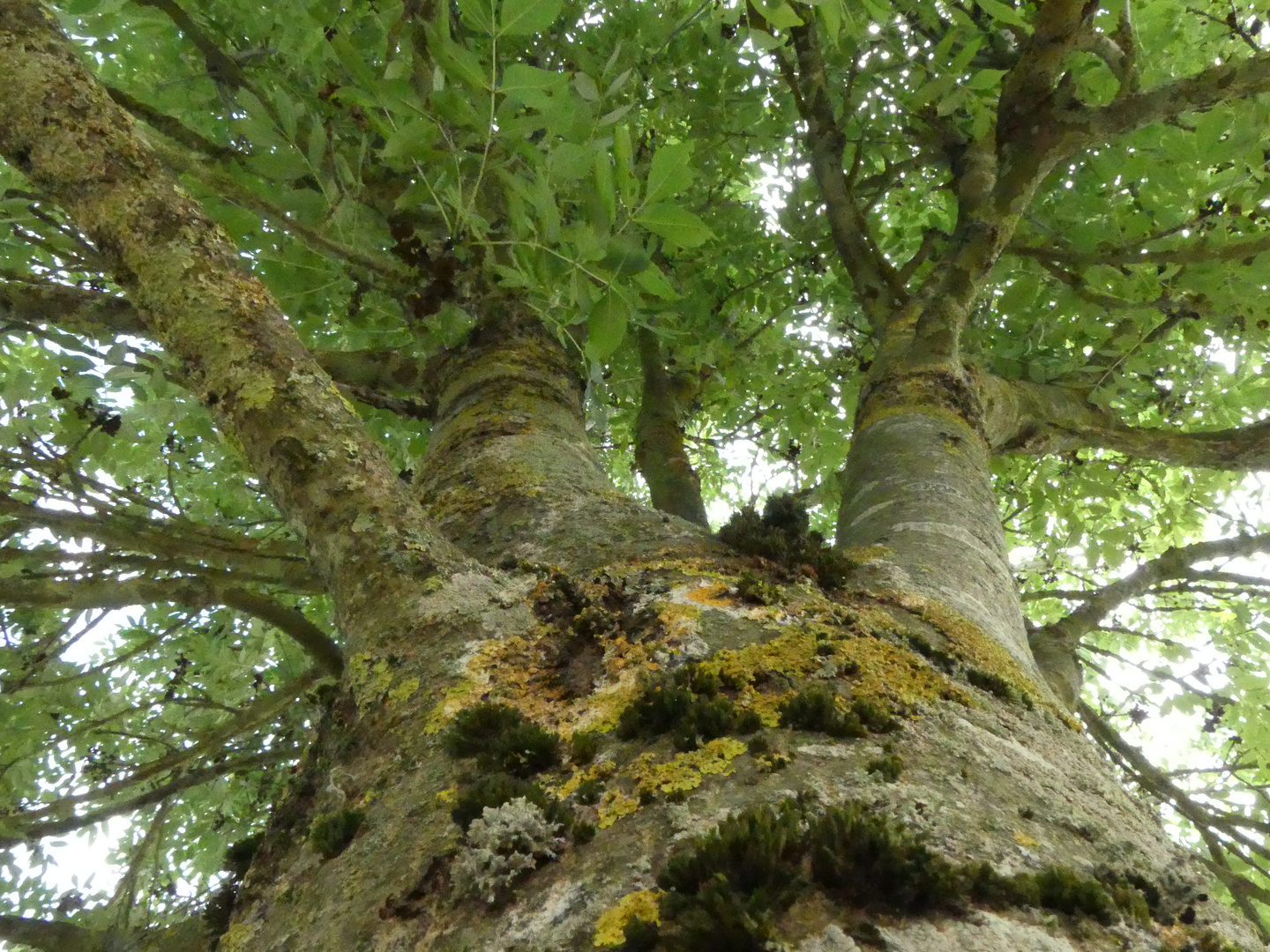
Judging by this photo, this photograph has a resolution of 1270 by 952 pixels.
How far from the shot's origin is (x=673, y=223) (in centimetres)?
178

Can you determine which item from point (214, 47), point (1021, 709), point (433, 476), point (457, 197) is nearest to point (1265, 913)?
point (1021, 709)

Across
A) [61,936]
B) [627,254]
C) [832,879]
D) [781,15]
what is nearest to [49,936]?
[61,936]

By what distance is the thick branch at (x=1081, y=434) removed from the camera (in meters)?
3.10

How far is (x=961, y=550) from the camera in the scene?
6.55ft

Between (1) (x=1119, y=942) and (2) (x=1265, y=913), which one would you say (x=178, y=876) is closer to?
(1) (x=1119, y=942)

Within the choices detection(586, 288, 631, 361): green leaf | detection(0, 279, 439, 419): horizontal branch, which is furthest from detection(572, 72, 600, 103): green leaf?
detection(0, 279, 439, 419): horizontal branch

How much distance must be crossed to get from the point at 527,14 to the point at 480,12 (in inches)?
3.8

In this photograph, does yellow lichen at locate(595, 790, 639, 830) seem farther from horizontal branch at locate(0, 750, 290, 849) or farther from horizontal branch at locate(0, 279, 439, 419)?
horizontal branch at locate(0, 750, 290, 849)

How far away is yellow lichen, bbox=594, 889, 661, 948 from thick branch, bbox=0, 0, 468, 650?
72cm

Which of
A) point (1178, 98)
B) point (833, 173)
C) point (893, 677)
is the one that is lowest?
point (893, 677)

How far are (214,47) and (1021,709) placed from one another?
323cm

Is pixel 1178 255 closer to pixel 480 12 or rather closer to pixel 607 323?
pixel 607 323

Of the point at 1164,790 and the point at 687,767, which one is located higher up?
the point at 1164,790

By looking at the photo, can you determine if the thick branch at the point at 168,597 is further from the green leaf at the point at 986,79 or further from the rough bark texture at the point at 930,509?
the green leaf at the point at 986,79
